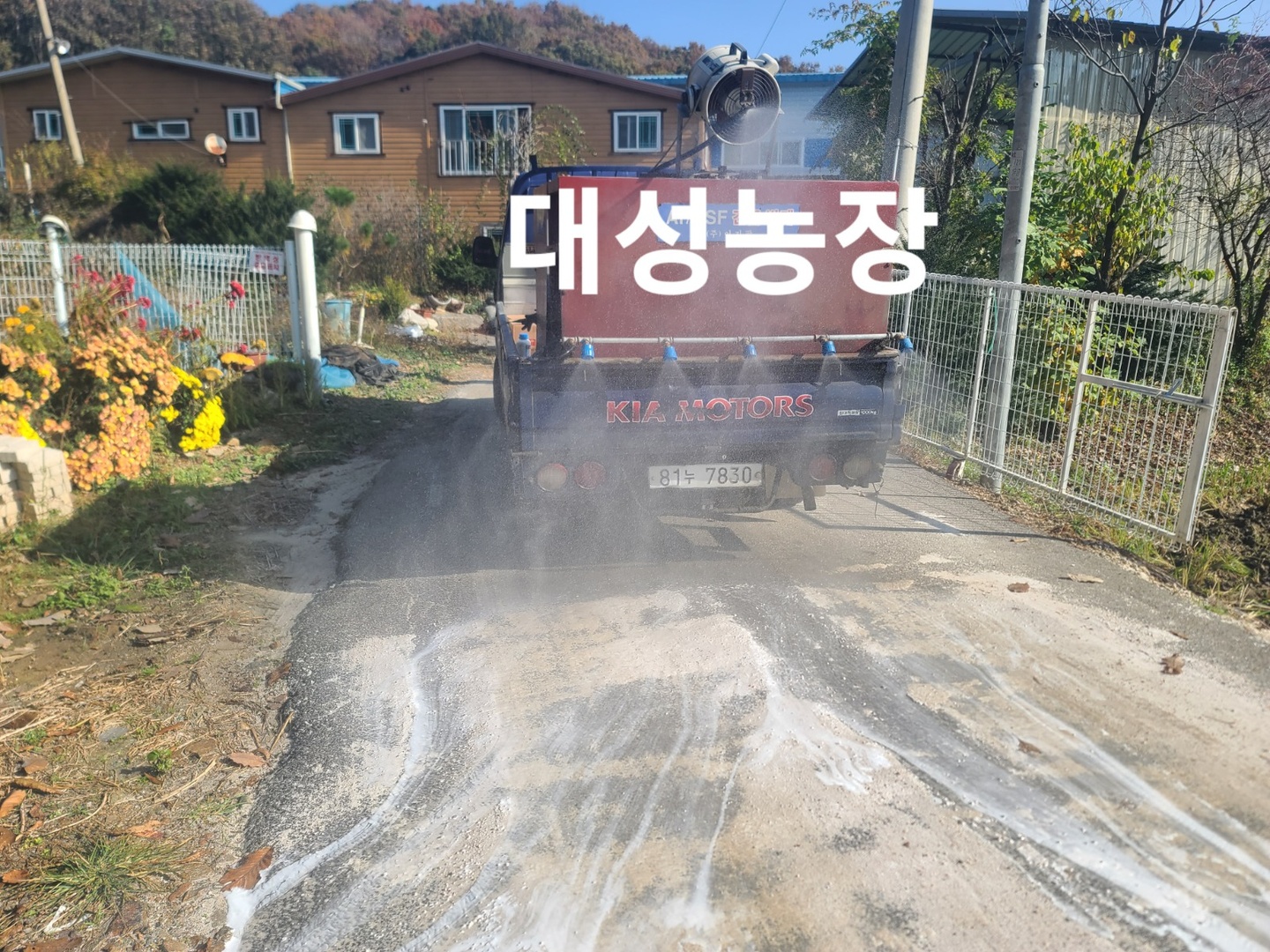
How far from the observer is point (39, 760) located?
3.65m

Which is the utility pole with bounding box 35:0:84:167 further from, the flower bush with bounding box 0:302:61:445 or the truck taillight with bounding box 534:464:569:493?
the truck taillight with bounding box 534:464:569:493

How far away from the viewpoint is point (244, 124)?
1087 inches

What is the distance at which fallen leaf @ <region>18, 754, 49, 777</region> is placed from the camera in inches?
141

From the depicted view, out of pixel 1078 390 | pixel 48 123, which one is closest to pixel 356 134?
pixel 48 123

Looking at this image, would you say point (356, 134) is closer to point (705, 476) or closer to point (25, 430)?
point (25, 430)

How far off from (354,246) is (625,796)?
21242mm

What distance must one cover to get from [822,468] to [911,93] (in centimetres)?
431

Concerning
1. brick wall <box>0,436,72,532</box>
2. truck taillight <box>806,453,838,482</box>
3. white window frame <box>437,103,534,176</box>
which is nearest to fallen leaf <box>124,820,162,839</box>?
truck taillight <box>806,453,838,482</box>

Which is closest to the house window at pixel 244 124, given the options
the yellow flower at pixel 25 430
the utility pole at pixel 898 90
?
the yellow flower at pixel 25 430

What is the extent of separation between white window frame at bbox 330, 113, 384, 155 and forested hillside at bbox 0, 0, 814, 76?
3212cm

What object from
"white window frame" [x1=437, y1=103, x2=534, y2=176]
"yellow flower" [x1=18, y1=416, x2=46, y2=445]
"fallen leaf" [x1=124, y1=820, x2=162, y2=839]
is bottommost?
"fallen leaf" [x1=124, y1=820, x2=162, y2=839]

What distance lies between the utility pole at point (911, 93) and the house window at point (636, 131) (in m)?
18.9

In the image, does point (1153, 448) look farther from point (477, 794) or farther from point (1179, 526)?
point (477, 794)

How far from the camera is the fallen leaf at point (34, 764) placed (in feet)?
11.8
